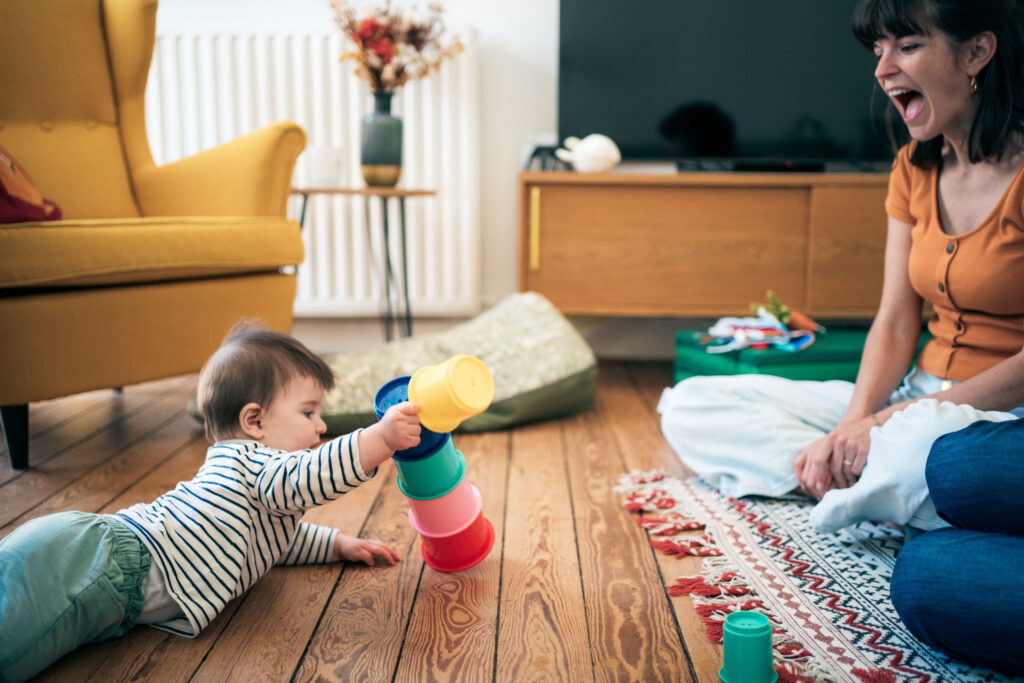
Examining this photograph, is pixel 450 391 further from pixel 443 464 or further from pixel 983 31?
pixel 983 31

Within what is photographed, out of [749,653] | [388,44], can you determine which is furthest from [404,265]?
[749,653]

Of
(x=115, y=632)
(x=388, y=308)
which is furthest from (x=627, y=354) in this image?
(x=115, y=632)

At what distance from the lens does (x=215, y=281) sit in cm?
174

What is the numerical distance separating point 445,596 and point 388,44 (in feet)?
5.72

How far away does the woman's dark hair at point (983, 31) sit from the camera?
1.06 meters

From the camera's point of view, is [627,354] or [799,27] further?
[627,354]

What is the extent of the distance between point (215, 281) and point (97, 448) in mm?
413

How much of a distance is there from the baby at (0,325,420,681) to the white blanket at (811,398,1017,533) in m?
0.57

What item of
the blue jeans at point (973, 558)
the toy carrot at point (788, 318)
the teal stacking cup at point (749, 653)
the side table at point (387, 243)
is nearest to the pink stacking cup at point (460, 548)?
the teal stacking cup at point (749, 653)

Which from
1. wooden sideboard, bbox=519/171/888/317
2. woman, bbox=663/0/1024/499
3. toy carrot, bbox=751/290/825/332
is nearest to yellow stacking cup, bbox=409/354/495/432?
woman, bbox=663/0/1024/499

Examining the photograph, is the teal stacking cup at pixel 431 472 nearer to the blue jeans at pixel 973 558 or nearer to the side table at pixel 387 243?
the blue jeans at pixel 973 558

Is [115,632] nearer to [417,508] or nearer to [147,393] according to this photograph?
[417,508]

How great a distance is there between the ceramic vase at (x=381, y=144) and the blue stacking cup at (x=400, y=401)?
1.57m

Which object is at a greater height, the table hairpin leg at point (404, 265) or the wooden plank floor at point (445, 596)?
the table hairpin leg at point (404, 265)
